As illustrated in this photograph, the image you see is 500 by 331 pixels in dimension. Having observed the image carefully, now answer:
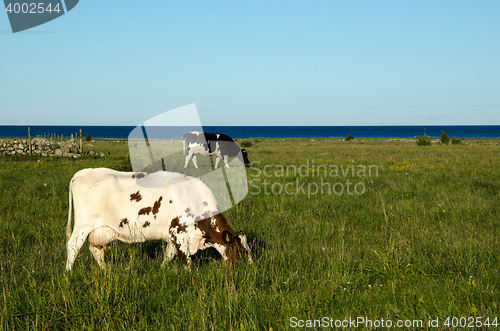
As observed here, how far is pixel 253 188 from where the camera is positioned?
11086 millimetres

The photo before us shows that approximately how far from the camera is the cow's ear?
436cm

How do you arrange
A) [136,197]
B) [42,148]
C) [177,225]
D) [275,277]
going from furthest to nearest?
[42,148], [136,197], [177,225], [275,277]

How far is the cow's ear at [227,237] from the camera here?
436 centimetres

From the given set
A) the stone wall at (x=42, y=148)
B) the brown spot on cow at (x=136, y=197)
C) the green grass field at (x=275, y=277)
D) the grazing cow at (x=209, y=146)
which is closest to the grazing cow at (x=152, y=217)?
the brown spot on cow at (x=136, y=197)

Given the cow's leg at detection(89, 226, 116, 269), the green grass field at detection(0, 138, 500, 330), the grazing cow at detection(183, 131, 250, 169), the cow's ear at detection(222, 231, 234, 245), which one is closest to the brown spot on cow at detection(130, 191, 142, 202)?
the cow's leg at detection(89, 226, 116, 269)

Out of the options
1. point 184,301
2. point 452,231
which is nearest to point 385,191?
point 452,231

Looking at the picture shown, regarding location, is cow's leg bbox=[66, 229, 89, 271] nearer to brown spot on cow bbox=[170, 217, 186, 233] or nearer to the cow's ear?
brown spot on cow bbox=[170, 217, 186, 233]

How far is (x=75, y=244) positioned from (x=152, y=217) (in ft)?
3.95

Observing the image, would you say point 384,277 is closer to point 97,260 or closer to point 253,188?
point 97,260

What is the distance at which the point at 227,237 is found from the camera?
4.34 m

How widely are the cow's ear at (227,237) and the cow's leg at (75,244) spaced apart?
2.06 m

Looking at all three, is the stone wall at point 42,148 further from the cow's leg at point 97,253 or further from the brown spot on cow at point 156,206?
the brown spot on cow at point 156,206

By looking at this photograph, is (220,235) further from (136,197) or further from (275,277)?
(136,197)

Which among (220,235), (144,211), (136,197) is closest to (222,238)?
(220,235)
